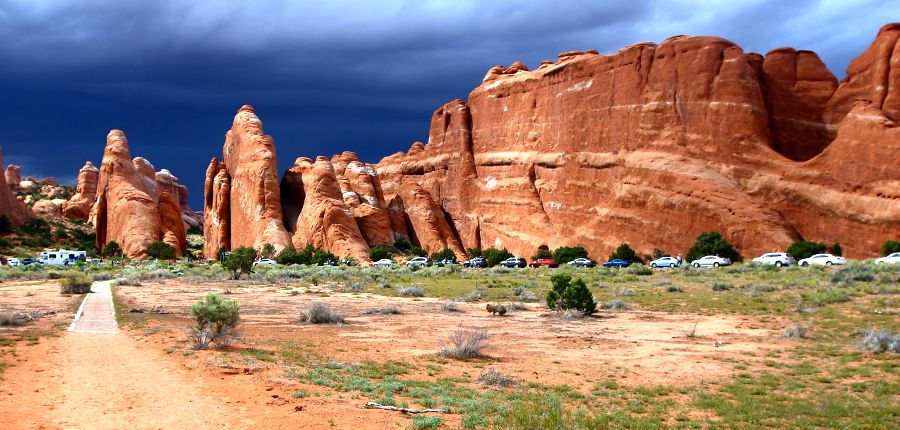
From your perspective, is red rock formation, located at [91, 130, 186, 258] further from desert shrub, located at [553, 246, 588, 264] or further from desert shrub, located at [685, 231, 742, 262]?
desert shrub, located at [685, 231, 742, 262]

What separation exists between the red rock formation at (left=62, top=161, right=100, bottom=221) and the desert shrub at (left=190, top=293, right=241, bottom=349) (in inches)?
4597

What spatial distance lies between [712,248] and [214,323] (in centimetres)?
5409

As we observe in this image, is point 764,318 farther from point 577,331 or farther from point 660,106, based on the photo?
point 660,106

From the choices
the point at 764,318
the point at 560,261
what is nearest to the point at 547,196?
the point at 560,261

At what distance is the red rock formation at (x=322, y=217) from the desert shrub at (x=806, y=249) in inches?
1669

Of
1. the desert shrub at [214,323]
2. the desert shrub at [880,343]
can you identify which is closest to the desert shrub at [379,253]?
the desert shrub at [214,323]

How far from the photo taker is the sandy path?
9.61 metres

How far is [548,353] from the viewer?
56.7 feet

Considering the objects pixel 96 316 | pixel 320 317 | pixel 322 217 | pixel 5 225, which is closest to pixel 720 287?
pixel 320 317

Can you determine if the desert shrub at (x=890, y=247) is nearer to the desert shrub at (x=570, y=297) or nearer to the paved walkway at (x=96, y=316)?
Answer: the desert shrub at (x=570, y=297)

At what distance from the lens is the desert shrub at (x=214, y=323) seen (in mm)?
16078

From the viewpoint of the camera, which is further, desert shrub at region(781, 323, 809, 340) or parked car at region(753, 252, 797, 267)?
parked car at region(753, 252, 797, 267)

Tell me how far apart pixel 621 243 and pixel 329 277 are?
3541 cm

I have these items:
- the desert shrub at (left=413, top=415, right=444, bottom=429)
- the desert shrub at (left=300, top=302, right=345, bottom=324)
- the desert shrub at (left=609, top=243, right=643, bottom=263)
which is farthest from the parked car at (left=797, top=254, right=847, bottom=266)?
the desert shrub at (left=413, top=415, right=444, bottom=429)
